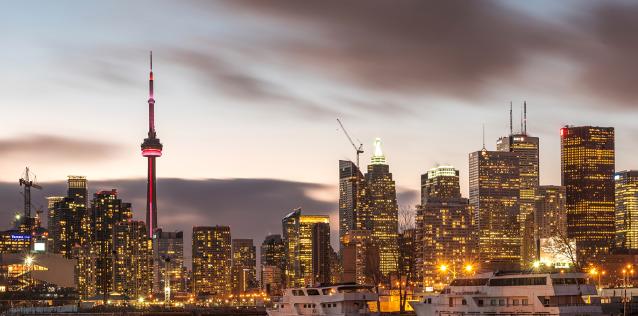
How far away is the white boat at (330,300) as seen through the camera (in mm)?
138250

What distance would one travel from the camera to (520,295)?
120 meters

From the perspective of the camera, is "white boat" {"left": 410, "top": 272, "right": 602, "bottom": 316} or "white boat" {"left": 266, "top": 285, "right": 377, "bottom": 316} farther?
"white boat" {"left": 266, "top": 285, "right": 377, "bottom": 316}

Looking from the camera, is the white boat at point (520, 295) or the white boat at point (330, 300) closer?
the white boat at point (520, 295)

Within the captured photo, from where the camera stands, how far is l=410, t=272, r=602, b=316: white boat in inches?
4631

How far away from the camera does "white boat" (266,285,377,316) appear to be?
138250 millimetres

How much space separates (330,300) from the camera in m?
140

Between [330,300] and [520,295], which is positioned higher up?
[520,295]

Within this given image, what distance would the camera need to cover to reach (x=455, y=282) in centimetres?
12950

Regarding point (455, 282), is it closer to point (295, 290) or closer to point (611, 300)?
point (295, 290)

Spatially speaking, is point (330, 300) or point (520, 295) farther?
point (330, 300)

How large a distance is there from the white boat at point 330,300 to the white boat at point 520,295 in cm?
1198

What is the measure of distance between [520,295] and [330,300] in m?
28.5

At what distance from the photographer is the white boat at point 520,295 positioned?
386 ft

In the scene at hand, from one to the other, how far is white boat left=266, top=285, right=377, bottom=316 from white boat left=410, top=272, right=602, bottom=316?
1198 centimetres
